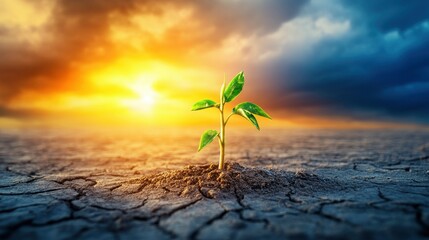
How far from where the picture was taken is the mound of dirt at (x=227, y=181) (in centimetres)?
220

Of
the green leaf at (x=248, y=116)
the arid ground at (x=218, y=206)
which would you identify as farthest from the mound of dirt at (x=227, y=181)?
the green leaf at (x=248, y=116)

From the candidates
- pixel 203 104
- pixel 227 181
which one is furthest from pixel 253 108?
pixel 227 181

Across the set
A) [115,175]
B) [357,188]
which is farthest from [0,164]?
[357,188]

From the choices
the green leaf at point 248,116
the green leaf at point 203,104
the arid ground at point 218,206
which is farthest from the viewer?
the green leaf at point 203,104

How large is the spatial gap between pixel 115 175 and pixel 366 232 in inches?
99.5

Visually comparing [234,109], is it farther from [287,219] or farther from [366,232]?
[366,232]

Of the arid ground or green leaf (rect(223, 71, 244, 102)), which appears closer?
the arid ground

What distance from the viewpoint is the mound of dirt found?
7.21ft

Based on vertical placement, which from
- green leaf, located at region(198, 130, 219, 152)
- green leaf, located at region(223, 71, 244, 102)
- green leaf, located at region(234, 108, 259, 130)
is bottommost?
green leaf, located at region(198, 130, 219, 152)

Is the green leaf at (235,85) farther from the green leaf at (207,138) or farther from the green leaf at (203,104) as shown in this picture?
the green leaf at (207,138)

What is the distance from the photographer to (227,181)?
226cm

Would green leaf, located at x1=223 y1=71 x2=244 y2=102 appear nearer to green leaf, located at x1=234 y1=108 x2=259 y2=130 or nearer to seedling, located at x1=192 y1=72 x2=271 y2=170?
seedling, located at x1=192 y1=72 x2=271 y2=170

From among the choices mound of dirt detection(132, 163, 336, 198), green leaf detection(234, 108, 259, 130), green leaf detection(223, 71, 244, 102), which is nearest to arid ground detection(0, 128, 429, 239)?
mound of dirt detection(132, 163, 336, 198)

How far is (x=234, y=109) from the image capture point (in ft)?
7.56
